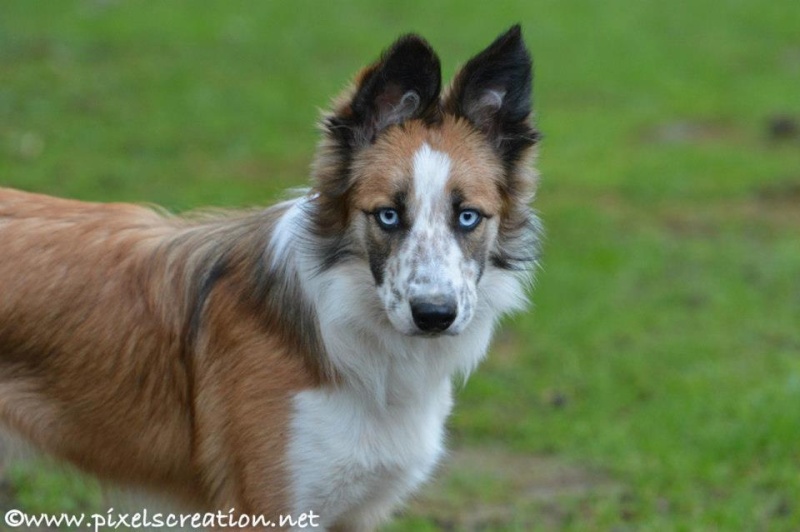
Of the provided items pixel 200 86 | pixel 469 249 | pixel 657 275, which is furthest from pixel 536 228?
pixel 200 86

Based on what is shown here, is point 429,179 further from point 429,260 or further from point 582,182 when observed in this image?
point 582,182

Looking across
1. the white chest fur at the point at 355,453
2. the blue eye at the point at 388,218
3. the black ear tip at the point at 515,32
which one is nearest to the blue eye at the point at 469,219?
the blue eye at the point at 388,218

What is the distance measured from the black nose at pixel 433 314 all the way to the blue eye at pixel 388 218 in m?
0.30

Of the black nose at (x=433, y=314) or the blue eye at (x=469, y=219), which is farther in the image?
the blue eye at (x=469, y=219)

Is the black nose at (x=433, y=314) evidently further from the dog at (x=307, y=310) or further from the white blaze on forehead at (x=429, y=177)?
the white blaze on forehead at (x=429, y=177)

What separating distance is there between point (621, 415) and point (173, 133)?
263 inches

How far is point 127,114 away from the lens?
44.4 feet

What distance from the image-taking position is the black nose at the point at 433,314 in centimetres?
431

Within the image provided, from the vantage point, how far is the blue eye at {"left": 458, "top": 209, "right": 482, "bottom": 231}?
4520 millimetres

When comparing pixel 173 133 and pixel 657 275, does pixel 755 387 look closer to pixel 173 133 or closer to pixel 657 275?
pixel 657 275

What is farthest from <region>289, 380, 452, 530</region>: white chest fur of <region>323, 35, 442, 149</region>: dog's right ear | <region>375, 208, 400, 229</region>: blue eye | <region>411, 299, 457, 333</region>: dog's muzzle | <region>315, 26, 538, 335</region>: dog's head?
<region>323, 35, 442, 149</region>: dog's right ear

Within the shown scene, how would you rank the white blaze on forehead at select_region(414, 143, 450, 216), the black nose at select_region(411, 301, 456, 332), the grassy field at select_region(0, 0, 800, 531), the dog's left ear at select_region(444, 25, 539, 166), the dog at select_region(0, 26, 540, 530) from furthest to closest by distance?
the grassy field at select_region(0, 0, 800, 531)
the dog's left ear at select_region(444, 25, 539, 166)
the dog at select_region(0, 26, 540, 530)
the white blaze on forehead at select_region(414, 143, 450, 216)
the black nose at select_region(411, 301, 456, 332)

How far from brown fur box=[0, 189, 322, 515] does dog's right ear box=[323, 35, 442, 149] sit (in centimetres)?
49

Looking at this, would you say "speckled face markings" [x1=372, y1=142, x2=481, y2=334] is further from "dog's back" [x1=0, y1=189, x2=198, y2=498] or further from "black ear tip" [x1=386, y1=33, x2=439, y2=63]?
"dog's back" [x1=0, y1=189, x2=198, y2=498]
